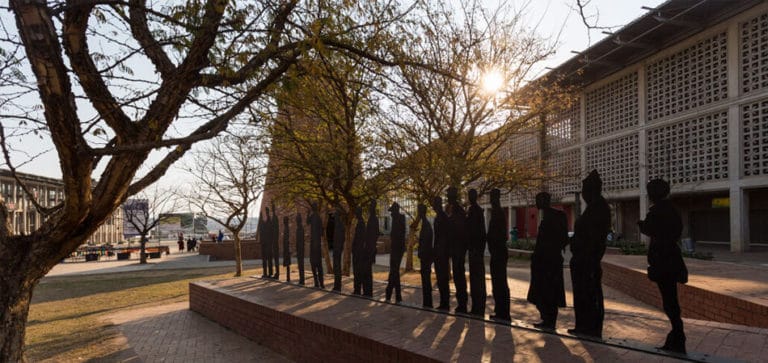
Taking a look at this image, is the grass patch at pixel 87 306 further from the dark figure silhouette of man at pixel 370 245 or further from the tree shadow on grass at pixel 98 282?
the dark figure silhouette of man at pixel 370 245

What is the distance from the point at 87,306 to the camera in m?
13.4

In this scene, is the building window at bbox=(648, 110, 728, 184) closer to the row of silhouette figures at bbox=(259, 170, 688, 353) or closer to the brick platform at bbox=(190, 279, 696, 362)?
the row of silhouette figures at bbox=(259, 170, 688, 353)

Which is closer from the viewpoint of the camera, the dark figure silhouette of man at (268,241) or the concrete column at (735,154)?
the dark figure silhouette of man at (268,241)

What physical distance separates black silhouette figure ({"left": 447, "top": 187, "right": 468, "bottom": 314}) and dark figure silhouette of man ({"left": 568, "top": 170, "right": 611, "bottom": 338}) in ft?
5.41

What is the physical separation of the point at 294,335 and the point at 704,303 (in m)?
6.38

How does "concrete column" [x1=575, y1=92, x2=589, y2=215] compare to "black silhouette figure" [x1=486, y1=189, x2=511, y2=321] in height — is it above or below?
above

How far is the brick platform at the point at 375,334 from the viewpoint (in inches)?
175

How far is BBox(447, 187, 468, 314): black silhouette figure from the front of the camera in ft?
20.7

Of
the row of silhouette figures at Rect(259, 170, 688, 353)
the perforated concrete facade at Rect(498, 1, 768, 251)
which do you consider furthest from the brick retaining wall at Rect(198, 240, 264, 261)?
the row of silhouette figures at Rect(259, 170, 688, 353)

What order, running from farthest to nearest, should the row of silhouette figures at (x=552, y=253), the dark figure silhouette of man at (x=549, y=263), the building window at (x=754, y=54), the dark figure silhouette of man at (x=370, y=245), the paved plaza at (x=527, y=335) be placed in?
the building window at (x=754, y=54), the dark figure silhouette of man at (x=370, y=245), the dark figure silhouette of man at (x=549, y=263), the paved plaza at (x=527, y=335), the row of silhouette figures at (x=552, y=253)

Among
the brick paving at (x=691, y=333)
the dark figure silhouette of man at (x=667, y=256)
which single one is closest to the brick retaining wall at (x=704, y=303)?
the brick paving at (x=691, y=333)

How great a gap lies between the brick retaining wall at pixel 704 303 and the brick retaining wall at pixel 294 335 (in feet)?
15.9

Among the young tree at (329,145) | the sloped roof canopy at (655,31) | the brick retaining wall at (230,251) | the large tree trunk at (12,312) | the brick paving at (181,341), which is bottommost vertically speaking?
the brick retaining wall at (230,251)

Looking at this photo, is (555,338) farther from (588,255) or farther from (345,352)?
(345,352)
